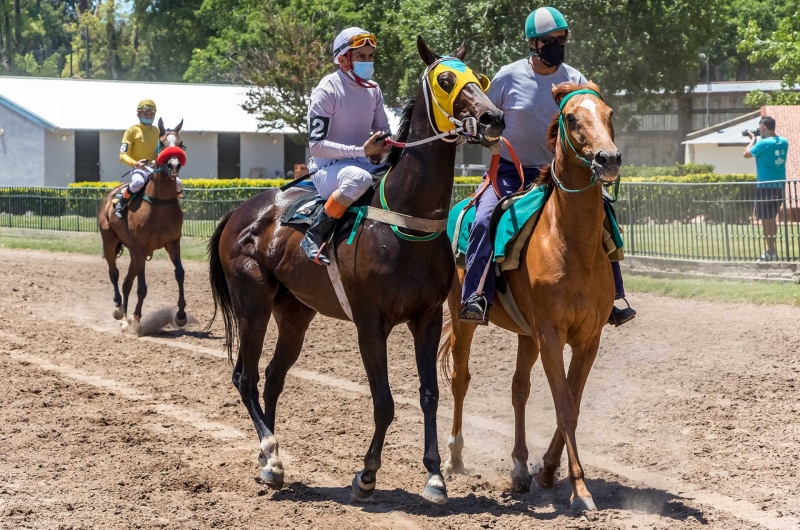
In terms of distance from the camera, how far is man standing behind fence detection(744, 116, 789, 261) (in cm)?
1492

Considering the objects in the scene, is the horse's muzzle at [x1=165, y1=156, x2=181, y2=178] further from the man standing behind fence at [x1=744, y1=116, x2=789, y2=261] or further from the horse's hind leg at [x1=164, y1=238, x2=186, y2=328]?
the man standing behind fence at [x1=744, y1=116, x2=789, y2=261]

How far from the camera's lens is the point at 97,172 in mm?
41406

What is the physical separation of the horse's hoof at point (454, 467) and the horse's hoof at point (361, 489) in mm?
976

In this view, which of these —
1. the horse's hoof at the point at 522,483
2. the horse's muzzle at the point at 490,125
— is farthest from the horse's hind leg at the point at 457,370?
the horse's muzzle at the point at 490,125

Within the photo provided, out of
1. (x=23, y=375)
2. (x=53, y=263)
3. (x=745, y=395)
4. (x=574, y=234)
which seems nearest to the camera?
(x=574, y=234)

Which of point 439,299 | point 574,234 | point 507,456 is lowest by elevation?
point 507,456

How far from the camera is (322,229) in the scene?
6.62 metres

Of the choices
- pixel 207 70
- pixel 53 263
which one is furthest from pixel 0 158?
pixel 207 70

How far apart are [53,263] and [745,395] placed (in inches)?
619

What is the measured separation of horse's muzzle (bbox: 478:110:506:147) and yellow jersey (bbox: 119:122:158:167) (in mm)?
9748

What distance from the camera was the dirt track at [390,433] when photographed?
596 cm

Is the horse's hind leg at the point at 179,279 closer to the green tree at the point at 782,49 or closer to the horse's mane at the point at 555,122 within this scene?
the horse's mane at the point at 555,122

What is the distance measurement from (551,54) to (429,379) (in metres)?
2.29

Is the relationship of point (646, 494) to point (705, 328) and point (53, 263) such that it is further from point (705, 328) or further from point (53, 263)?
point (53, 263)
